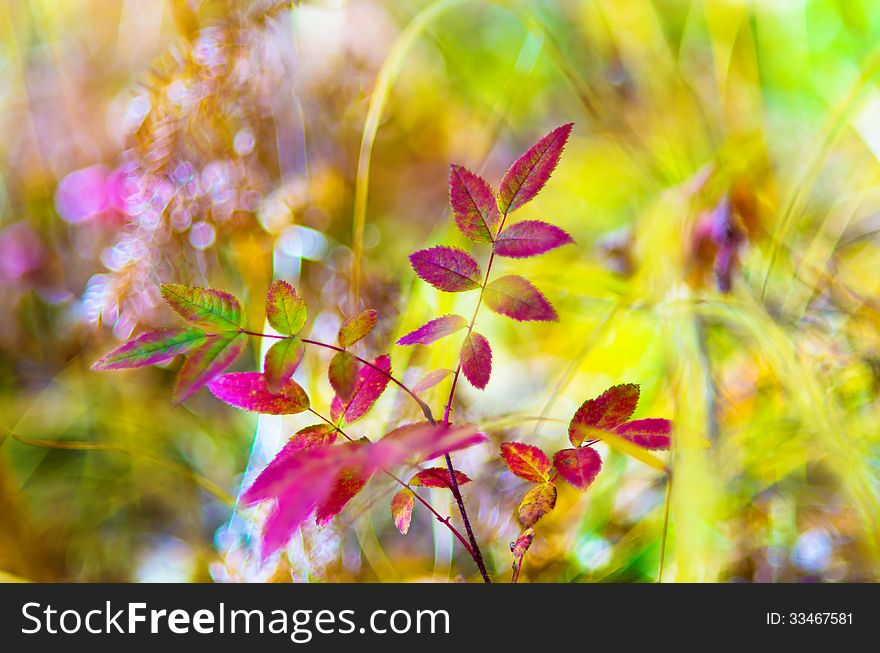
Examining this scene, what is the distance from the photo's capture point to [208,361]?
0.23 metres

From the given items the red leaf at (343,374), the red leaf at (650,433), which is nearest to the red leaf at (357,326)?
the red leaf at (343,374)

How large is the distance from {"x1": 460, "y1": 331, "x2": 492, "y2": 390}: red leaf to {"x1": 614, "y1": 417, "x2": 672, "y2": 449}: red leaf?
63 millimetres

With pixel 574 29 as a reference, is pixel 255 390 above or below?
below

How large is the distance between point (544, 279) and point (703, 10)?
32cm

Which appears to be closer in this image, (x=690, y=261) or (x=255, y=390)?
(x=255, y=390)

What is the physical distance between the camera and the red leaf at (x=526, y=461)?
0.27 m

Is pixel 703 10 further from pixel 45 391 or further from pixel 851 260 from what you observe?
pixel 45 391

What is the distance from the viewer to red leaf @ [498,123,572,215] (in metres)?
0.25

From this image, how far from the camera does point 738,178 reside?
51cm

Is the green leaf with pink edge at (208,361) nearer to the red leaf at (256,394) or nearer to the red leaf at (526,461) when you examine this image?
the red leaf at (256,394)

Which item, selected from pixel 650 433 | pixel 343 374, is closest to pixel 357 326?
pixel 343 374

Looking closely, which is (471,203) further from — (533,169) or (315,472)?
(315,472)
